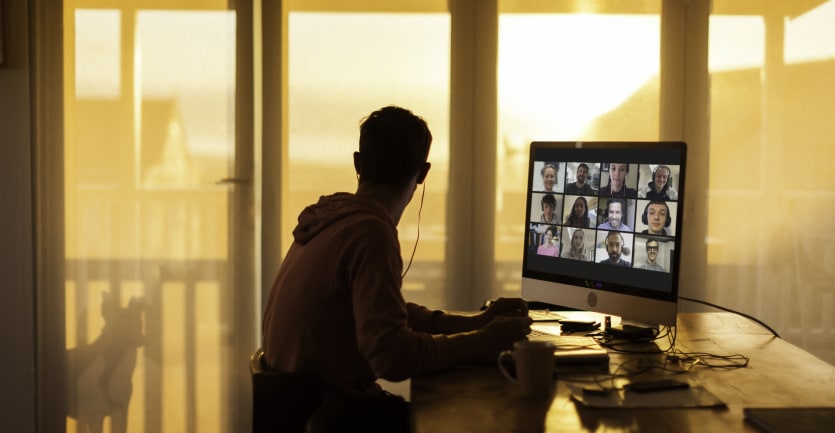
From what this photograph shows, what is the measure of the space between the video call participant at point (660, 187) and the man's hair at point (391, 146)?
57 centimetres

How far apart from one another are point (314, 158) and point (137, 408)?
1289mm

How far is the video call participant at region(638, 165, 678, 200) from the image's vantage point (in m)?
1.94

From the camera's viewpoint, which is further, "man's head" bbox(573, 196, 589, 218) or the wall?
the wall

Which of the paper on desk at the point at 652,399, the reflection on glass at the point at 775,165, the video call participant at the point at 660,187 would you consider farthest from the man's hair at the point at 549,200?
the reflection on glass at the point at 775,165

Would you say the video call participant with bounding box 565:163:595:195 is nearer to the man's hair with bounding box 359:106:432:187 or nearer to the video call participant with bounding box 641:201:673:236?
the video call participant with bounding box 641:201:673:236

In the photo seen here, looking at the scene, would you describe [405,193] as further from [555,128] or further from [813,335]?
[813,335]

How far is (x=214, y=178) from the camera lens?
346cm

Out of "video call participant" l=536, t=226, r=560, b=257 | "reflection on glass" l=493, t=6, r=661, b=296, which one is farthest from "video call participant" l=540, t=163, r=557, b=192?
"reflection on glass" l=493, t=6, r=661, b=296

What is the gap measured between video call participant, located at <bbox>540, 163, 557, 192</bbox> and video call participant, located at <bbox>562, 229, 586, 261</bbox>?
153 millimetres

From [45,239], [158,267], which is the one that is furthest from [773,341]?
[45,239]

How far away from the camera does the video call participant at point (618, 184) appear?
2.02m

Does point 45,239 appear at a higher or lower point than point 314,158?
lower

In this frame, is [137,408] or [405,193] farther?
[137,408]

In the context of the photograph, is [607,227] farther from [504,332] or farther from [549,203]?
[504,332]
